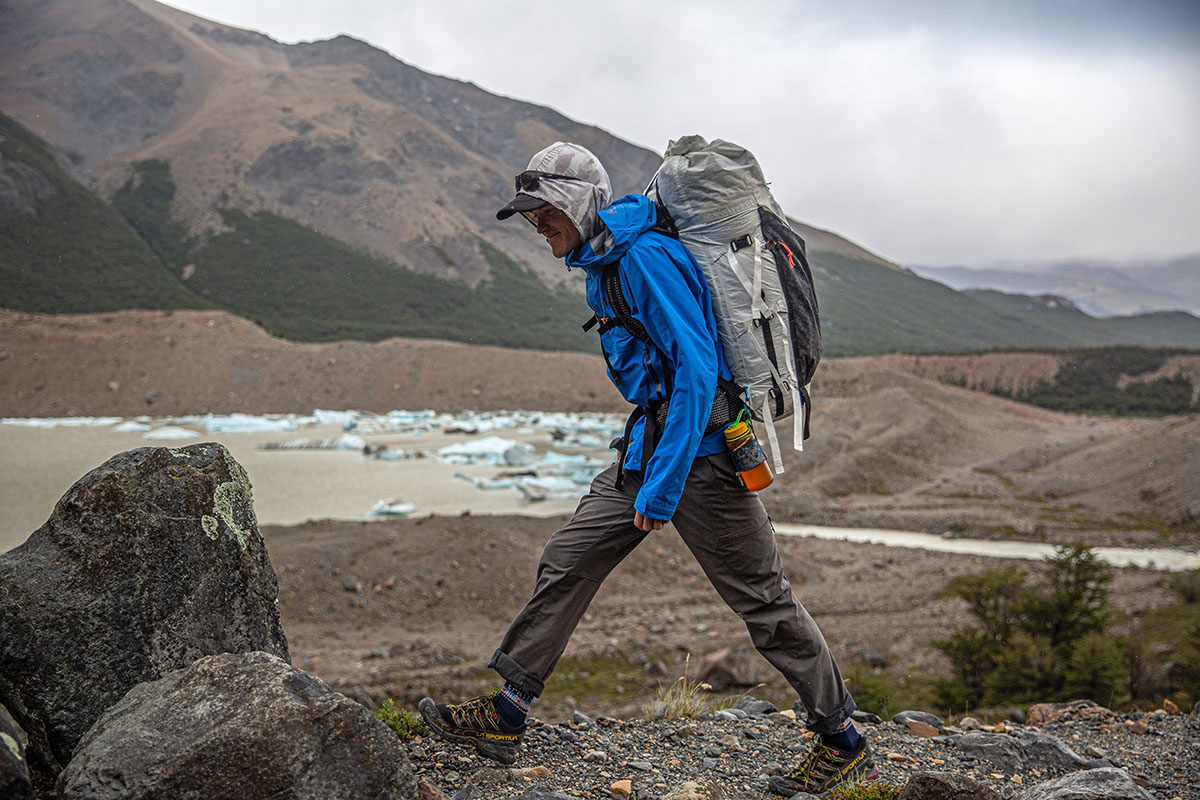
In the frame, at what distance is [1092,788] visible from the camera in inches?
96.2

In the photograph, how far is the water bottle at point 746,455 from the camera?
259cm

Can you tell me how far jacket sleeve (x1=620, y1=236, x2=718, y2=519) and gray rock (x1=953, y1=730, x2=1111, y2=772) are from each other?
193cm

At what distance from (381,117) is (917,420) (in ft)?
386

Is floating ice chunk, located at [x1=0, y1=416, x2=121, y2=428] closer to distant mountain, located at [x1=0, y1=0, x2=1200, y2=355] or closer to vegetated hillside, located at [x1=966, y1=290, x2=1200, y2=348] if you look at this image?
distant mountain, located at [x1=0, y1=0, x2=1200, y2=355]

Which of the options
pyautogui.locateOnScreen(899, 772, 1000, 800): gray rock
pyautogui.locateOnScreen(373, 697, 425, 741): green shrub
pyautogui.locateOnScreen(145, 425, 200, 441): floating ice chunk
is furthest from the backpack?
pyautogui.locateOnScreen(145, 425, 200, 441): floating ice chunk

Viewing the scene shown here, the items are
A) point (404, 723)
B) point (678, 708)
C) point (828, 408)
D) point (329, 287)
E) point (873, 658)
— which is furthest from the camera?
point (329, 287)

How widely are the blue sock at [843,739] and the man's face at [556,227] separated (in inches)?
76.2

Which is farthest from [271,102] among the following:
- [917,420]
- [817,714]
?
[817,714]

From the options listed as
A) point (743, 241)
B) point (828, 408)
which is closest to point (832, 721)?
point (743, 241)

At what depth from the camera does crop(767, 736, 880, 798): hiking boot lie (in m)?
2.76

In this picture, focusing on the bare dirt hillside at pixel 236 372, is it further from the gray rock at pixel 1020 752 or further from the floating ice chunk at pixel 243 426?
the gray rock at pixel 1020 752

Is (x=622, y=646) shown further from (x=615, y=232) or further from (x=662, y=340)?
(x=615, y=232)

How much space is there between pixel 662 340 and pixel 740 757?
1.82 metres

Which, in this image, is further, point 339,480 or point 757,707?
point 339,480
